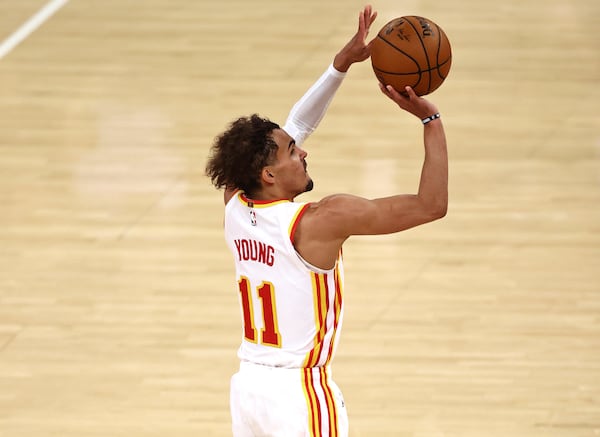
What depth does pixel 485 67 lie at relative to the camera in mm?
10945

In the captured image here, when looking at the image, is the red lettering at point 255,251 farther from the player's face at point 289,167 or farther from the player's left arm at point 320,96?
the player's left arm at point 320,96

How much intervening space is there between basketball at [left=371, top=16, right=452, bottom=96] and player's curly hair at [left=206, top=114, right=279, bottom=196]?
461 mm

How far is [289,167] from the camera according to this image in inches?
163

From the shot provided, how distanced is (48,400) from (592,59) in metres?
6.73

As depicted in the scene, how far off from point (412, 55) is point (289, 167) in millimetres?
586

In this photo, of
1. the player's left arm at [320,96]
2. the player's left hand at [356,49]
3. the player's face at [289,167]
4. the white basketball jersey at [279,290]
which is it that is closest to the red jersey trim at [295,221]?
the white basketball jersey at [279,290]

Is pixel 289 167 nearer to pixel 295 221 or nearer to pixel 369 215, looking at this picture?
pixel 295 221

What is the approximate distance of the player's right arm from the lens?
12.6ft

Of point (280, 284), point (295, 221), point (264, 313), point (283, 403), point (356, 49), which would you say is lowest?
point (283, 403)

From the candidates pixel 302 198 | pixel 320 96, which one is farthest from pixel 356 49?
pixel 302 198

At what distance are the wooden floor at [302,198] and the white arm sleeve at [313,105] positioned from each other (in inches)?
71.2

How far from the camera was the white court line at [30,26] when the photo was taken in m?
11.9

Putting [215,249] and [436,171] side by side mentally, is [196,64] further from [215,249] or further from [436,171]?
[436,171]

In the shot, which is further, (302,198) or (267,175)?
(302,198)
